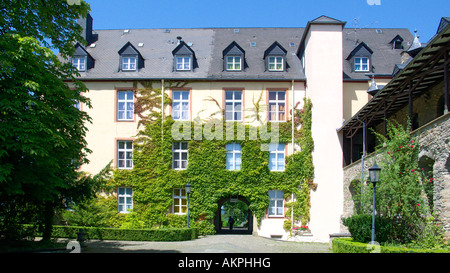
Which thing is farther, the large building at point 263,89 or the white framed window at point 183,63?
the white framed window at point 183,63

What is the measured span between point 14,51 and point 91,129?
1478 cm

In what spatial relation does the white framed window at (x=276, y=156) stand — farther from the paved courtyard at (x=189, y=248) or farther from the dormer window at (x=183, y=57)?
the dormer window at (x=183, y=57)

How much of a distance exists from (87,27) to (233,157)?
1283 cm

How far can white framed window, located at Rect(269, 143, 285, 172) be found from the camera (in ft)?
81.5

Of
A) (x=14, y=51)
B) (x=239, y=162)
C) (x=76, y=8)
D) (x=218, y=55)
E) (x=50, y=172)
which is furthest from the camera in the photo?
(x=218, y=55)

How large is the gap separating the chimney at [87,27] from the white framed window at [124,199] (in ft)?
33.0

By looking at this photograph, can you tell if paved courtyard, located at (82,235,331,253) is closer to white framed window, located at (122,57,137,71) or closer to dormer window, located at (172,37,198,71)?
white framed window, located at (122,57,137,71)

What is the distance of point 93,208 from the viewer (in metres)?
23.2

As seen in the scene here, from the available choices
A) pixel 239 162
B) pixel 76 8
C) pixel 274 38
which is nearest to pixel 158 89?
pixel 239 162

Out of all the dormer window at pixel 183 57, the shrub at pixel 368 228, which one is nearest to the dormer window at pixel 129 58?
the dormer window at pixel 183 57

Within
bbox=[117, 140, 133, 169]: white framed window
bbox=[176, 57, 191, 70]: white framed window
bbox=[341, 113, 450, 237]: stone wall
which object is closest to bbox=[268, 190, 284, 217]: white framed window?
bbox=[117, 140, 133, 169]: white framed window

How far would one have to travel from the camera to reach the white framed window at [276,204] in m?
24.5

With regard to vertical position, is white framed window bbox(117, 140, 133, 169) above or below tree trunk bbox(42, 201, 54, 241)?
above
